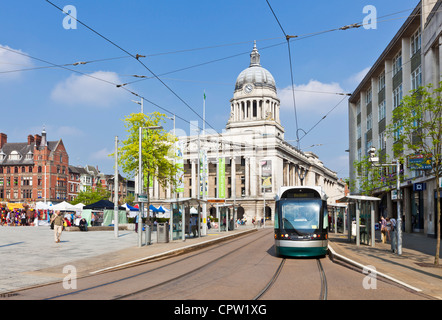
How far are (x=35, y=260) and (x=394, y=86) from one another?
3734 cm

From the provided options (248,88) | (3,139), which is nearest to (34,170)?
(3,139)

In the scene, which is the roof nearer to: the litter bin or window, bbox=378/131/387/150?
window, bbox=378/131/387/150

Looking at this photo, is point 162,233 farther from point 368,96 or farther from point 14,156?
point 14,156

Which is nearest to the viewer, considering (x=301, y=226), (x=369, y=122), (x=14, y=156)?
(x=301, y=226)

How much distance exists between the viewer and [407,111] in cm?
1767

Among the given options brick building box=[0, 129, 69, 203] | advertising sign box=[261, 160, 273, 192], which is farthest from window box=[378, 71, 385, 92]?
brick building box=[0, 129, 69, 203]

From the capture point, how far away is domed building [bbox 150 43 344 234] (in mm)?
96812

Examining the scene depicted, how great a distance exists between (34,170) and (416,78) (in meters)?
87.5

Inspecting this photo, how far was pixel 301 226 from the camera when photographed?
695 inches

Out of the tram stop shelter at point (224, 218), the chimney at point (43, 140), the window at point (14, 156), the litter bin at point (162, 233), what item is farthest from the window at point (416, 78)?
the window at point (14, 156)

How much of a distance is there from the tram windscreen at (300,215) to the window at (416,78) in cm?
2125

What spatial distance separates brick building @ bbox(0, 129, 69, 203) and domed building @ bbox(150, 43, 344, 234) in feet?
→ 72.6

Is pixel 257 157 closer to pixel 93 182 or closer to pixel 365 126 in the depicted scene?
pixel 365 126
